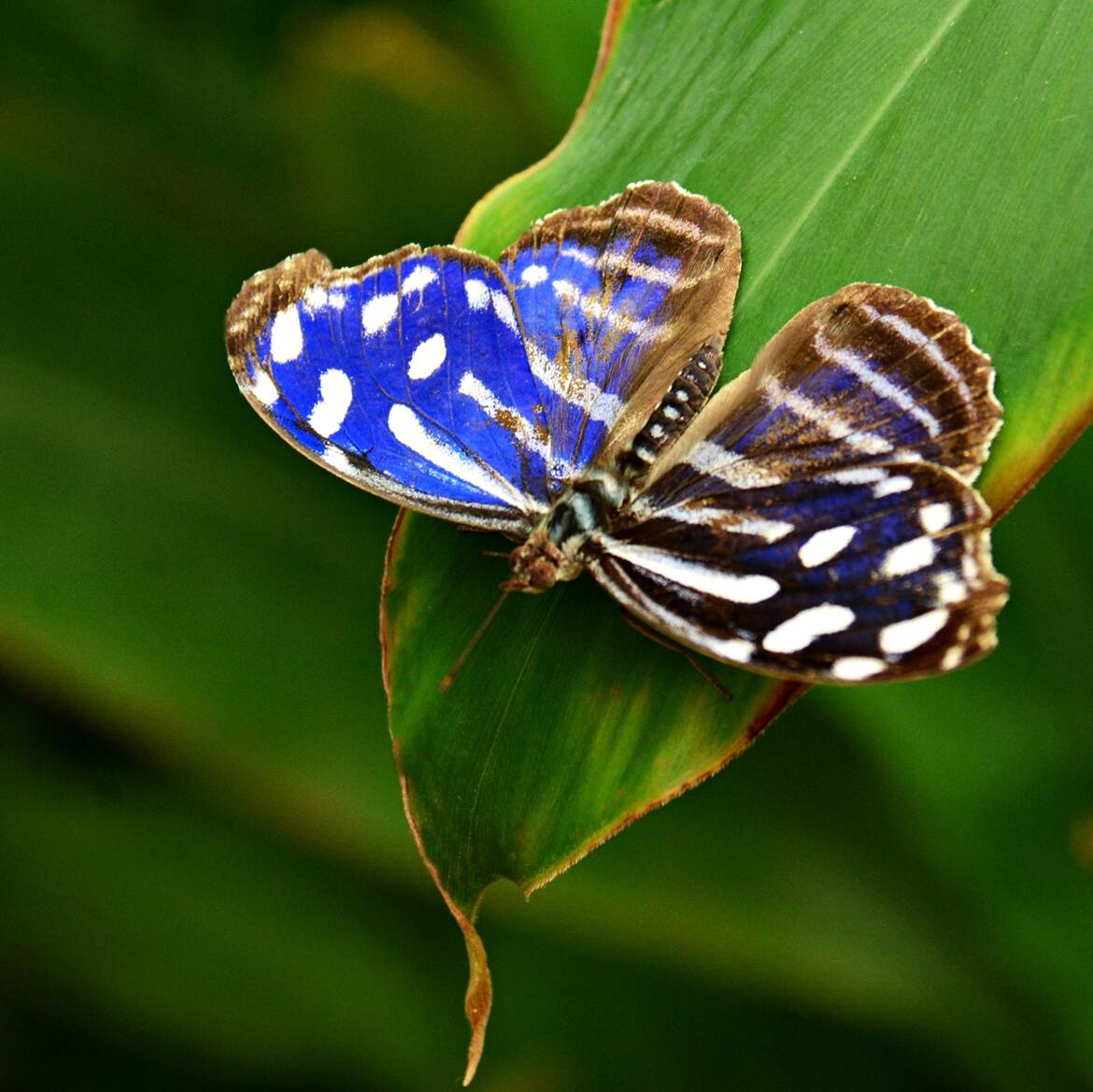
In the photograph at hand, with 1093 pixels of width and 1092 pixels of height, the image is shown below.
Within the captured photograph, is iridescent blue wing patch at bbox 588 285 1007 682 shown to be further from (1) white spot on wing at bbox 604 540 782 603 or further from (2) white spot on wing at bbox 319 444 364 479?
(2) white spot on wing at bbox 319 444 364 479

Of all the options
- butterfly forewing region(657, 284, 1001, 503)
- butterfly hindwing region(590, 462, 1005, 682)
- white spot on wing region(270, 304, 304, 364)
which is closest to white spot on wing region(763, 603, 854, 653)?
butterfly hindwing region(590, 462, 1005, 682)

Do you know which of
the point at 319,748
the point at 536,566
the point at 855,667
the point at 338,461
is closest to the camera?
the point at 855,667

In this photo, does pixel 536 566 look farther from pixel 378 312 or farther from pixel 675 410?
pixel 378 312

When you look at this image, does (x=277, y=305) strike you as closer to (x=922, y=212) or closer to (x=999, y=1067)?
(x=922, y=212)

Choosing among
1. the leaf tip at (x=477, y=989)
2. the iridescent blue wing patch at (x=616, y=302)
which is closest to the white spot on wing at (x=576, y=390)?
the iridescent blue wing patch at (x=616, y=302)

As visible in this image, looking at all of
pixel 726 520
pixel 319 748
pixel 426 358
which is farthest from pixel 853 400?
pixel 319 748

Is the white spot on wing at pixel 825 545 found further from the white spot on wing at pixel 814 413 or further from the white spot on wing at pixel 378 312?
the white spot on wing at pixel 378 312
